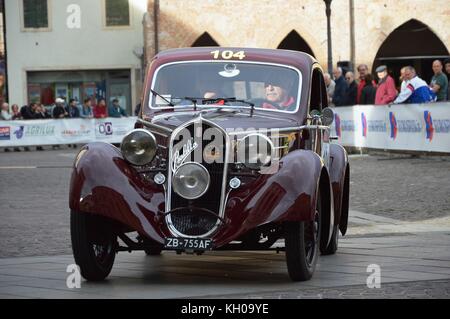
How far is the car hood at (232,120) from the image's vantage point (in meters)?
9.88

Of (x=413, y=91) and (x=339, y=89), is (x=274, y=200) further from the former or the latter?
(x=339, y=89)

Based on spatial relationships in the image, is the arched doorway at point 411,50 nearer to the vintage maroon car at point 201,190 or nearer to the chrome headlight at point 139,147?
the vintage maroon car at point 201,190

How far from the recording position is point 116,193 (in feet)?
30.3

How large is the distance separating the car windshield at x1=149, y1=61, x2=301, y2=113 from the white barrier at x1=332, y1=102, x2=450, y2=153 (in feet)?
43.5

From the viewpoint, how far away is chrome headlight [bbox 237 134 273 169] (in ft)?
31.0

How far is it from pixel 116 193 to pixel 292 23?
155 feet

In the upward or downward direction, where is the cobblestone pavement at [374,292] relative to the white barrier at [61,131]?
upward

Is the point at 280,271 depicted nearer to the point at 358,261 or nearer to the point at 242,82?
the point at 358,261

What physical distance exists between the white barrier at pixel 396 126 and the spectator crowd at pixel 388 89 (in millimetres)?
212

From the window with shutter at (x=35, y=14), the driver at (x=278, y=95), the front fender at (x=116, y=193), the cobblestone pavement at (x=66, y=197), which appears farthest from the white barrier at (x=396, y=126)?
the window with shutter at (x=35, y=14)

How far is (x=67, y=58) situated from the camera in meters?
57.6

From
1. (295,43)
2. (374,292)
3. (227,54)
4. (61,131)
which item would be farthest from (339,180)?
(295,43)

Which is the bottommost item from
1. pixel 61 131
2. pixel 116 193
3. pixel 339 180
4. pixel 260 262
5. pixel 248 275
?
pixel 61 131
